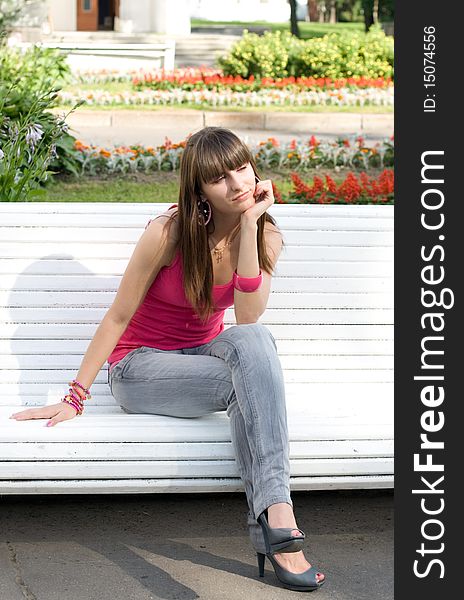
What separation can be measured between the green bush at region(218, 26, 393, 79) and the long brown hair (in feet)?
42.0

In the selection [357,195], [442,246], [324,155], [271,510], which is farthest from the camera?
[324,155]

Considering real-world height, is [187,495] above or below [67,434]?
below

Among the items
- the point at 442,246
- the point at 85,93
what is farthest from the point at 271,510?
the point at 85,93

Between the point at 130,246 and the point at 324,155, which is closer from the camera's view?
the point at 130,246

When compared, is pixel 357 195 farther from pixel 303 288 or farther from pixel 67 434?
pixel 67 434

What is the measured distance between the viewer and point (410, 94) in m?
3.75

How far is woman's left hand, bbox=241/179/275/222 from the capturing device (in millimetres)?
3626

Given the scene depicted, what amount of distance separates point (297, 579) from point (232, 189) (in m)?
1.22

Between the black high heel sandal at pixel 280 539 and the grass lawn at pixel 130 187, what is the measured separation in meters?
4.78

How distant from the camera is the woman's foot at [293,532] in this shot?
3252 mm

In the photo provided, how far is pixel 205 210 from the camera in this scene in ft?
12.0

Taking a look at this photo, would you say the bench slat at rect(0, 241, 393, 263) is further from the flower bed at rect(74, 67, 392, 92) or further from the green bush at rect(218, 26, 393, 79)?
the green bush at rect(218, 26, 393, 79)

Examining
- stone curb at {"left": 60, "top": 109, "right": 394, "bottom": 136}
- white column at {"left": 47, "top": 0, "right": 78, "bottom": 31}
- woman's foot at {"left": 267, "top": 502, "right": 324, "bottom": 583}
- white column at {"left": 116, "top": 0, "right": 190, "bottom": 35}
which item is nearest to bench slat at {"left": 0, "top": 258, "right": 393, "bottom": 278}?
woman's foot at {"left": 267, "top": 502, "right": 324, "bottom": 583}

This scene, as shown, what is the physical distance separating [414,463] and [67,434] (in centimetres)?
108
